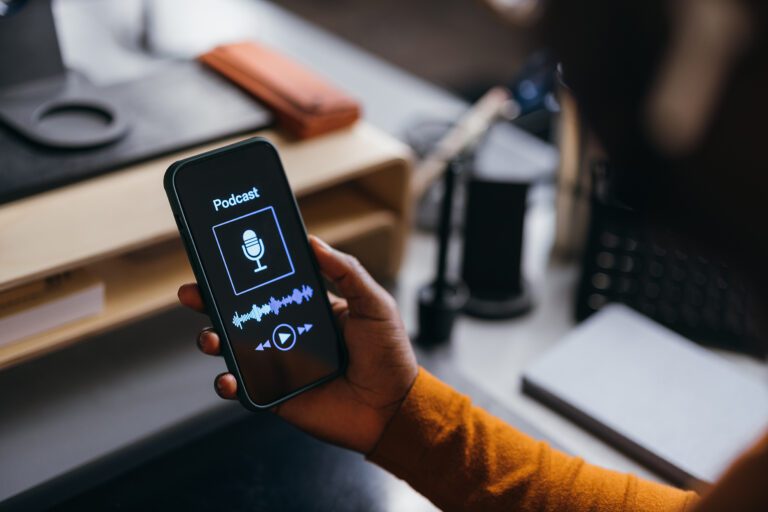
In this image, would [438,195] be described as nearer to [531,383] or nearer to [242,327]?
[531,383]

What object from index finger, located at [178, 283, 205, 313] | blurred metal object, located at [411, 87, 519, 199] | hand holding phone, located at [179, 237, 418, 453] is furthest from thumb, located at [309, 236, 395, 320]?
blurred metal object, located at [411, 87, 519, 199]

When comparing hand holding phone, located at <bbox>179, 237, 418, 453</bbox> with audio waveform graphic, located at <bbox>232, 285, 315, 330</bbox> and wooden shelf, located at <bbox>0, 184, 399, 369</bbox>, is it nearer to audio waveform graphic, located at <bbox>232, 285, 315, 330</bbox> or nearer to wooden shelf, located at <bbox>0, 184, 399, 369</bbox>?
audio waveform graphic, located at <bbox>232, 285, 315, 330</bbox>

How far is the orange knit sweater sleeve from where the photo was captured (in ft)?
2.43

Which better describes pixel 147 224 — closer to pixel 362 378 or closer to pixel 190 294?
pixel 190 294

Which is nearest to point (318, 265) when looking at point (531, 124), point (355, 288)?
point (355, 288)

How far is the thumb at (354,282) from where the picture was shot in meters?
0.78

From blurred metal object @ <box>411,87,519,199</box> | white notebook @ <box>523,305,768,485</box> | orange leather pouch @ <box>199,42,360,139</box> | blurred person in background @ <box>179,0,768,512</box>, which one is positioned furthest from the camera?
blurred metal object @ <box>411,87,519,199</box>

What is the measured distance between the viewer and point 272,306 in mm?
762

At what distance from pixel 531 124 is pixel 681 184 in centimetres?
139

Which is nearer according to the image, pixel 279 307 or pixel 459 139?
pixel 279 307

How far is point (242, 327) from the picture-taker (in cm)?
74

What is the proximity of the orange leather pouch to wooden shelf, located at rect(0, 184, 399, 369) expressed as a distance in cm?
10

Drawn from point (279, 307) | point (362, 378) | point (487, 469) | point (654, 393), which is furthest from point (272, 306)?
point (654, 393)

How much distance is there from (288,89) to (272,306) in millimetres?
329
